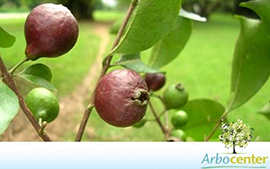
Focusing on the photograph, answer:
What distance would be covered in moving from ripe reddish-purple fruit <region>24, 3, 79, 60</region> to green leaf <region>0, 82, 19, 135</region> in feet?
0.30

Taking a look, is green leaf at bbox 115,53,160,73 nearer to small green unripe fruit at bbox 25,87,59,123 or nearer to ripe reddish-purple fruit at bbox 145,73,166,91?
small green unripe fruit at bbox 25,87,59,123

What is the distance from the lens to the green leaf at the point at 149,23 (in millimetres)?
616

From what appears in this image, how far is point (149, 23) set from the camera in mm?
638

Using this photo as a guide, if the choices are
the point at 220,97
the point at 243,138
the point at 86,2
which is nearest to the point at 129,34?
the point at 243,138

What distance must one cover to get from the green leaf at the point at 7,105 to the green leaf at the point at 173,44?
1.70ft

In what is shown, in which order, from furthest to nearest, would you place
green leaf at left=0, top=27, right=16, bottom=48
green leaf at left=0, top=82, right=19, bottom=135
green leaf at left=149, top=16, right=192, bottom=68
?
green leaf at left=149, top=16, right=192, bottom=68 < green leaf at left=0, top=27, right=16, bottom=48 < green leaf at left=0, top=82, right=19, bottom=135

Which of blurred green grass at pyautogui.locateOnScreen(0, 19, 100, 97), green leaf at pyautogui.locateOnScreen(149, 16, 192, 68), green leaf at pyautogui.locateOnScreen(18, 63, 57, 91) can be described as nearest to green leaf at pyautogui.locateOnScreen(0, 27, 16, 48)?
green leaf at pyautogui.locateOnScreen(18, 63, 57, 91)

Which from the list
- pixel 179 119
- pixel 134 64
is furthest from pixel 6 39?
pixel 179 119

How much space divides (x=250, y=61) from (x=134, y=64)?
297 millimetres

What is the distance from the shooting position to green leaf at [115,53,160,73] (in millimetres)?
775

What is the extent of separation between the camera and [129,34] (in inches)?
25.6

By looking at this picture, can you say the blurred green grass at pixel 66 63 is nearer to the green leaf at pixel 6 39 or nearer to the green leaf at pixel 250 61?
the green leaf at pixel 250 61

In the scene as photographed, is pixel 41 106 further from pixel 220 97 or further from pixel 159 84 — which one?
pixel 220 97

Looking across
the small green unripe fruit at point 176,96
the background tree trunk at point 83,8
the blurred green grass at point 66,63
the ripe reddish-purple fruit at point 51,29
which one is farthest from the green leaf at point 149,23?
the background tree trunk at point 83,8
